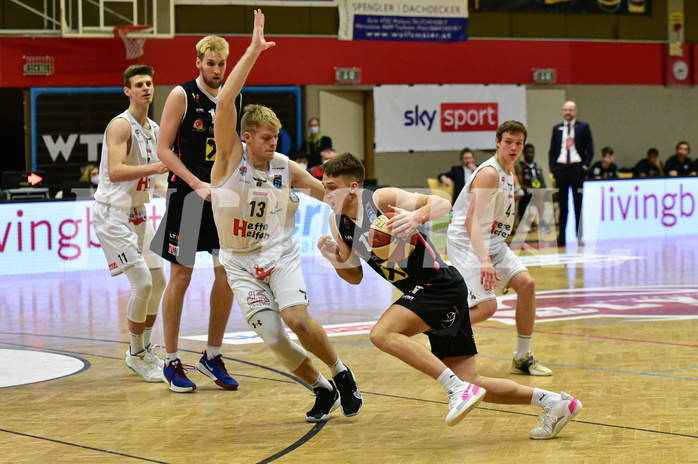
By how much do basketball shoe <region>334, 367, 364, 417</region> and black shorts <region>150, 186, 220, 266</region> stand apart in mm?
1354

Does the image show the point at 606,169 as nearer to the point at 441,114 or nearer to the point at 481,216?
the point at 441,114

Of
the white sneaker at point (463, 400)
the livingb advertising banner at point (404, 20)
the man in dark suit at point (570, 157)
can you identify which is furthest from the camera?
the livingb advertising banner at point (404, 20)

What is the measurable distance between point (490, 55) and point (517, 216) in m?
5.42

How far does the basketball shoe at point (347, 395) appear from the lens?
5332 mm

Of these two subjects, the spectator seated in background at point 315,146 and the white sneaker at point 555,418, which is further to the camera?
the spectator seated in background at point 315,146

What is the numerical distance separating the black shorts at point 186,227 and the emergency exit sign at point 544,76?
1712 cm

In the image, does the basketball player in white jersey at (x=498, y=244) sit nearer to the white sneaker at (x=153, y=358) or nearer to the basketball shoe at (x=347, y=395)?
the basketball shoe at (x=347, y=395)

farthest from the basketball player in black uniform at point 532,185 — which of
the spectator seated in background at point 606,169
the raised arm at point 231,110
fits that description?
the raised arm at point 231,110

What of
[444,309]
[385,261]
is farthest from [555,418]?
[385,261]

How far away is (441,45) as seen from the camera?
2111 cm

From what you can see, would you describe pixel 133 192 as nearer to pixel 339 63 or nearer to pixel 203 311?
pixel 203 311

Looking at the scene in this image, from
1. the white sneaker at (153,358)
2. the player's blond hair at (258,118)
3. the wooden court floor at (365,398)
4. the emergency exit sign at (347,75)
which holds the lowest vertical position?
→ the wooden court floor at (365,398)

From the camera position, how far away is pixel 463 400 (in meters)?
4.56

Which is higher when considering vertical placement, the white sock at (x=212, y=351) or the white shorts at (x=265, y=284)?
the white shorts at (x=265, y=284)
